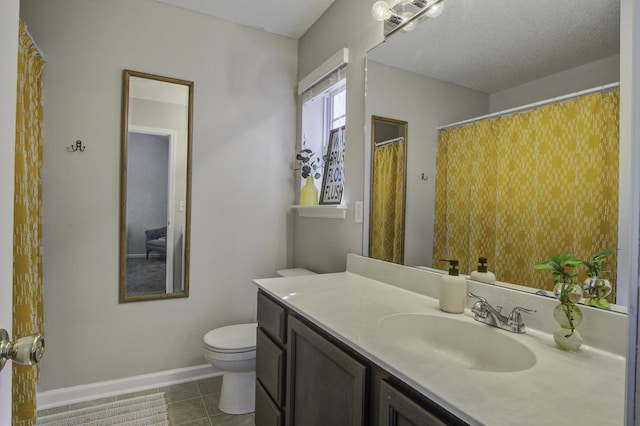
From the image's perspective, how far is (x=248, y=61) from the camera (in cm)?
257

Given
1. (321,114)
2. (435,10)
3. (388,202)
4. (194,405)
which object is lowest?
(194,405)

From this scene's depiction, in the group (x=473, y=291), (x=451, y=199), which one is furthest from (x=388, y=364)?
(x=451, y=199)

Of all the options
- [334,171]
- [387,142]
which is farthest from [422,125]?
[334,171]

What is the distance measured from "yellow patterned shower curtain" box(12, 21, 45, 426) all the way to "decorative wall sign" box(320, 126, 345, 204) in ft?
5.45

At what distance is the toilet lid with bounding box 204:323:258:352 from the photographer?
1.96m

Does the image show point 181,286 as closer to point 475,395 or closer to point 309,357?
point 309,357

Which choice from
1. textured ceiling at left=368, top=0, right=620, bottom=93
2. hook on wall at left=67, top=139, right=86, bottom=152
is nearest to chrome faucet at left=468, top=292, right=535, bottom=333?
textured ceiling at left=368, top=0, right=620, bottom=93

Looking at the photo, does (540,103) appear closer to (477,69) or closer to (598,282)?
(477,69)

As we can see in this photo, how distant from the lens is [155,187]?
7.53 feet

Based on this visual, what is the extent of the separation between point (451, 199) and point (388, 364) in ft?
2.72

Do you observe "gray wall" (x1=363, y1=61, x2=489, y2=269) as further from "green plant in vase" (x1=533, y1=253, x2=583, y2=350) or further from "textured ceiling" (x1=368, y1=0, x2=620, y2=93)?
"green plant in vase" (x1=533, y1=253, x2=583, y2=350)

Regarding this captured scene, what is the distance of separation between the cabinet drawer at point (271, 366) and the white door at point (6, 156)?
920 millimetres

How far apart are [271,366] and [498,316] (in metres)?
0.98

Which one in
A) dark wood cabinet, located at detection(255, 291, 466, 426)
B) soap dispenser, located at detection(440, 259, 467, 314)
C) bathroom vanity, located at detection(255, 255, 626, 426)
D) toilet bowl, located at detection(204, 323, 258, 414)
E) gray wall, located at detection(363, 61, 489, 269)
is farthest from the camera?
toilet bowl, located at detection(204, 323, 258, 414)
